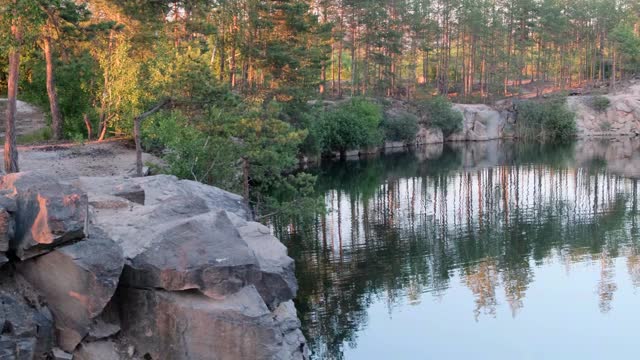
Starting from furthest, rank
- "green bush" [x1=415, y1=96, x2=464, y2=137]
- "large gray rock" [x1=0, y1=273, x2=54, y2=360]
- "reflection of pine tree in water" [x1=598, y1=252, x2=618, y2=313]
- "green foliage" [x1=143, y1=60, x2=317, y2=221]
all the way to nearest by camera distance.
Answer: "green bush" [x1=415, y1=96, x2=464, y2=137] → "green foliage" [x1=143, y1=60, x2=317, y2=221] → "reflection of pine tree in water" [x1=598, y1=252, x2=618, y2=313] → "large gray rock" [x1=0, y1=273, x2=54, y2=360]

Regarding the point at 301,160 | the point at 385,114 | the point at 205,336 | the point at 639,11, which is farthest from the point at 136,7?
the point at 639,11

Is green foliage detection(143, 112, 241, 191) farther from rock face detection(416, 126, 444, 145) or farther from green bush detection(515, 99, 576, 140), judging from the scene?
green bush detection(515, 99, 576, 140)

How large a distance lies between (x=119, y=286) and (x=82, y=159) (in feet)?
47.4

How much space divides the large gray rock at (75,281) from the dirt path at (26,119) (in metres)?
24.1

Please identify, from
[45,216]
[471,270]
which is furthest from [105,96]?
[45,216]

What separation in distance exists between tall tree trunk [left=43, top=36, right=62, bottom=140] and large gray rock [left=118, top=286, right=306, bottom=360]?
1827cm

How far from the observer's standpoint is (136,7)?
31250 millimetres

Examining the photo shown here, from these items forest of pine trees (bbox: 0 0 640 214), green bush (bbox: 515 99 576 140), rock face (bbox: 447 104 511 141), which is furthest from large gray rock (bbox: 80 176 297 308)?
green bush (bbox: 515 99 576 140)

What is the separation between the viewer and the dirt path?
1399 inches

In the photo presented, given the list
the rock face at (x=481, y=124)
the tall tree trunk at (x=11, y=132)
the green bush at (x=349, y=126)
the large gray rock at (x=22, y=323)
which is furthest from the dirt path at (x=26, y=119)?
the rock face at (x=481, y=124)

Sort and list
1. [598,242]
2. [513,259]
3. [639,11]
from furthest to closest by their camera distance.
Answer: [639,11], [598,242], [513,259]

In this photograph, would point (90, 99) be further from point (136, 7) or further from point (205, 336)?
point (205, 336)

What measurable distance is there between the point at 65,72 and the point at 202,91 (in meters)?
12.3

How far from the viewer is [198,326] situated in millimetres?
11078
